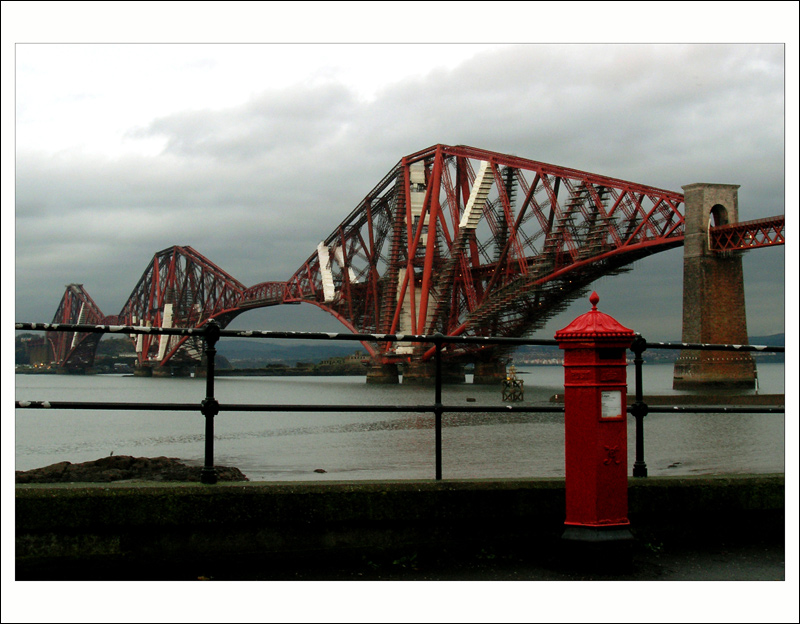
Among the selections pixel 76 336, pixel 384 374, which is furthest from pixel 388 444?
pixel 76 336

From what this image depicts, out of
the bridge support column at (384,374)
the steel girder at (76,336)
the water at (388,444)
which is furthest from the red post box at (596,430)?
the steel girder at (76,336)

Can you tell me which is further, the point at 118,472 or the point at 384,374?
the point at 384,374

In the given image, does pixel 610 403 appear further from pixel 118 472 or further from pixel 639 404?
pixel 118 472

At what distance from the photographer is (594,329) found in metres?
3.65

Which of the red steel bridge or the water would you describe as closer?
the water

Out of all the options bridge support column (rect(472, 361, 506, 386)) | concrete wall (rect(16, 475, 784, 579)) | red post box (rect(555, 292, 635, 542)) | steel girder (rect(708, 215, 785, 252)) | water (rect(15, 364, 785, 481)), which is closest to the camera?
concrete wall (rect(16, 475, 784, 579))

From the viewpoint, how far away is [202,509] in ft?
11.8

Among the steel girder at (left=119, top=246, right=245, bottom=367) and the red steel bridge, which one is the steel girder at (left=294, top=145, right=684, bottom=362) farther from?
the steel girder at (left=119, top=246, right=245, bottom=367)

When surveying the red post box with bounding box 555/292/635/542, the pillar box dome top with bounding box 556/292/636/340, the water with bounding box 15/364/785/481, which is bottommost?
the water with bounding box 15/364/785/481

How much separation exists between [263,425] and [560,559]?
1078 inches

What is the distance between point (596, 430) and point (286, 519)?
138 cm

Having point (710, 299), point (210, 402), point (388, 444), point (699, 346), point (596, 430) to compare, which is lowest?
point (388, 444)

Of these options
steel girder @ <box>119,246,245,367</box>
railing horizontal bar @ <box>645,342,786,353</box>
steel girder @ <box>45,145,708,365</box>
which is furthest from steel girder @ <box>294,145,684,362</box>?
railing horizontal bar @ <box>645,342,786,353</box>

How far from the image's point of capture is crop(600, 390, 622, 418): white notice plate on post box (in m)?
3.65
